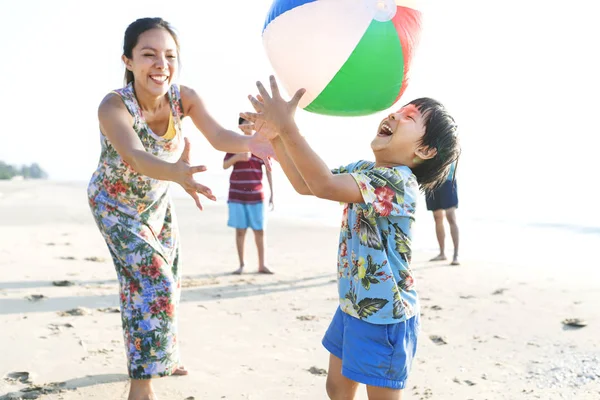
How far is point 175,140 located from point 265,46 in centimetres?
74

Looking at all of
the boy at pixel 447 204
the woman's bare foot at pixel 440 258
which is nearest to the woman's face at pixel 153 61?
the boy at pixel 447 204

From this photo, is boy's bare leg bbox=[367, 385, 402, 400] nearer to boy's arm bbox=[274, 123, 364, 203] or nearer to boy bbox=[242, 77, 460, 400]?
boy bbox=[242, 77, 460, 400]

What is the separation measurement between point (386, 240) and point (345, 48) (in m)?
0.85

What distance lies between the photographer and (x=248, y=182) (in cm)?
664

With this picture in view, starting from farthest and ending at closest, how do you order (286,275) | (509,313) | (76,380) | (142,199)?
(286,275), (509,313), (76,380), (142,199)

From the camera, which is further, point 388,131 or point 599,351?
point 599,351

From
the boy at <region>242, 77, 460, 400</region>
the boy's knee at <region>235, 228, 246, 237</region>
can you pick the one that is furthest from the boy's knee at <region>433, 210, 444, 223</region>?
the boy at <region>242, 77, 460, 400</region>

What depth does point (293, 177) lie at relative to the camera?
2287mm

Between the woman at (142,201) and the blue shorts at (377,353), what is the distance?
1033mm

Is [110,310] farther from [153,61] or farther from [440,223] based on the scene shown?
[440,223]

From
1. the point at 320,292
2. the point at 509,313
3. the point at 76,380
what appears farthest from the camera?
the point at 320,292

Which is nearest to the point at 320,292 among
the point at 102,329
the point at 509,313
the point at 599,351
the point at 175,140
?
the point at 509,313

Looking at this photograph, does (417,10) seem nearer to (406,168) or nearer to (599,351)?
(406,168)

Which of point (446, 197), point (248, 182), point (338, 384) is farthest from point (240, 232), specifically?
point (338, 384)
